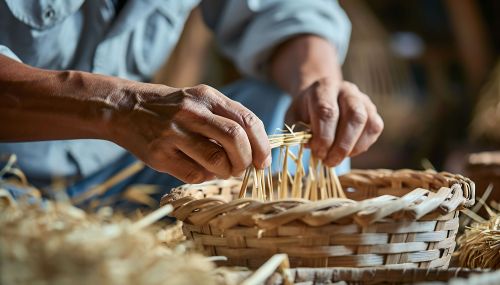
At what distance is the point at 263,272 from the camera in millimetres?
562

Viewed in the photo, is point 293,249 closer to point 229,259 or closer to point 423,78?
point 229,259

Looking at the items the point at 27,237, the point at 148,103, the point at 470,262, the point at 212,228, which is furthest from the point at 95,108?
the point at 470,262

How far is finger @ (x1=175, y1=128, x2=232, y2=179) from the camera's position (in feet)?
2.45

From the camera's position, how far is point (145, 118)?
76 cm

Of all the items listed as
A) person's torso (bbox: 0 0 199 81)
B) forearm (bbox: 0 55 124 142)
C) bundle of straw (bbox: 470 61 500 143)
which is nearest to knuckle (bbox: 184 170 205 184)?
forearm (bbox: 0 55 124 142)

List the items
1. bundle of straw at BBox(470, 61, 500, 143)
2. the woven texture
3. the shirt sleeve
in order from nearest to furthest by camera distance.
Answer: the woven texture
the shirt sleeve
bundle of straw at BBox(470, 61, 500, 143)

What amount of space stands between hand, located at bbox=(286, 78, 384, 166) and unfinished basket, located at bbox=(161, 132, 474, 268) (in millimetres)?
242

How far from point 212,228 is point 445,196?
Answer: 22 cm

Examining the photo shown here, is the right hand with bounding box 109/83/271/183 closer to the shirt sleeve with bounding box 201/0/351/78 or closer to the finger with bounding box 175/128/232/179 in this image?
the finger with bounding box 175/128/232/179

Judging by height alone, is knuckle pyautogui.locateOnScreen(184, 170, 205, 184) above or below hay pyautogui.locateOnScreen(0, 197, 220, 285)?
below

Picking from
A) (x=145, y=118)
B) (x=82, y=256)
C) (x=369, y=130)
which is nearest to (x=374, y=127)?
(x=369, y=130)

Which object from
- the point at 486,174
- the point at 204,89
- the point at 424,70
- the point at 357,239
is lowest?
the point at 424,70

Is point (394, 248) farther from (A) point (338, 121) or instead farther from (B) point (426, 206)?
(A) point (338, 121)

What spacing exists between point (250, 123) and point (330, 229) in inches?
6.0
